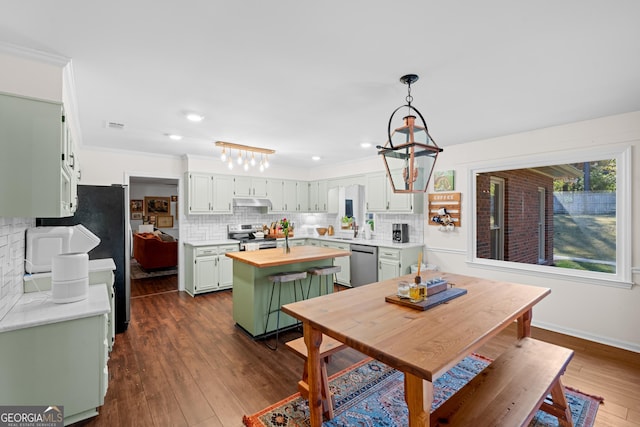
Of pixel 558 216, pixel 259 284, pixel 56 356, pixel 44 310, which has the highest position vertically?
pixel 558 216

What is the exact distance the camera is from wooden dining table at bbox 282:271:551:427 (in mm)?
1283

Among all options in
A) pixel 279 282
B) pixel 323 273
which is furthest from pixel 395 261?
pixel 279 282

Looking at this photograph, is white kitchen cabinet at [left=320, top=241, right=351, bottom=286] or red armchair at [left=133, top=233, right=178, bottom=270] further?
red armchair at [left=133, top=233, right=178, bottom=270]

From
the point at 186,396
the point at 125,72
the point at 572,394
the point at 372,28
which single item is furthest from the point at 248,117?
the point at 572,394

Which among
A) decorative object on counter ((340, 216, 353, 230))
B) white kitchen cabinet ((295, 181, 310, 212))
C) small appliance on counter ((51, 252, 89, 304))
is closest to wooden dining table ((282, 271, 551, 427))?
small appliance on counter ((51, 252, 89, 304))

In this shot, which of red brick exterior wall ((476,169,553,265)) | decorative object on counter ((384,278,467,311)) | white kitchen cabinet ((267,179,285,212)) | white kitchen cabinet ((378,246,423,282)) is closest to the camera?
decorative object on counter ((384,278,467,311))

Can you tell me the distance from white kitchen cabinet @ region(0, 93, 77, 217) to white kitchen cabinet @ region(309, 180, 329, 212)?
4765 millimetres

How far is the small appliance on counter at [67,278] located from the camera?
2100 mm

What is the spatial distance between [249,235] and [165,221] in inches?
201

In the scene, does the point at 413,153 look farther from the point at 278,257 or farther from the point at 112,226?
the point at 112,226

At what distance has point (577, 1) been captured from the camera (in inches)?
56.4

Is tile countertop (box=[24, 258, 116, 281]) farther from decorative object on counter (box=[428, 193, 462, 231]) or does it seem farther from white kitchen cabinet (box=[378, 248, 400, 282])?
decorative object on counter (box=[428, 193, 462, 231])

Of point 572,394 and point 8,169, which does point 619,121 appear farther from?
point 8,169

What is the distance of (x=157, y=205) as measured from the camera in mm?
9250
